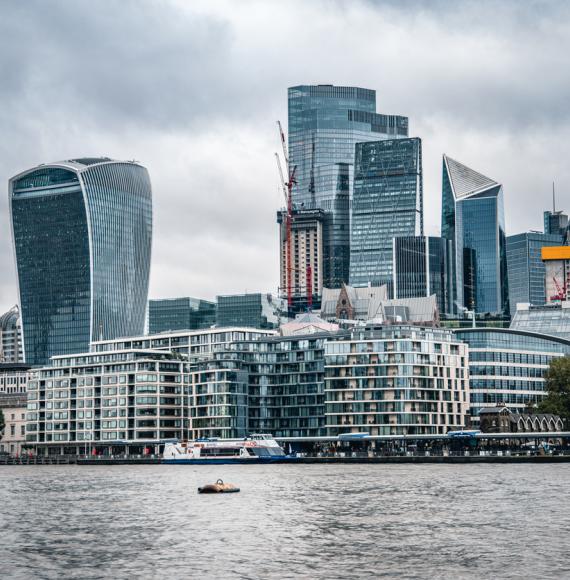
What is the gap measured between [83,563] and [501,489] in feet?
219

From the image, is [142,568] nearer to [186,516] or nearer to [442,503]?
[186,516]

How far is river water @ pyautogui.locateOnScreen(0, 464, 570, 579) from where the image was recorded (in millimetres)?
70812

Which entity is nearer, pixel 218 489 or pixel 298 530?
pixel 298 530

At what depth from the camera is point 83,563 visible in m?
74.0

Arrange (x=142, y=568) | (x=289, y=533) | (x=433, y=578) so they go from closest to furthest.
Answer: (x=433, y=578)
(x=142, y=568)
(x=289, y=533)

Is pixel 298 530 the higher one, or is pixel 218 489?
pixel 218 489

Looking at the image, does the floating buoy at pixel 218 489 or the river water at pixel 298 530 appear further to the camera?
the floating buoy at pixel 218 489

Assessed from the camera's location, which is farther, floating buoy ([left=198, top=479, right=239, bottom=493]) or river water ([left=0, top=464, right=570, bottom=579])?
floating buoy ([left=198, top=479, right=239, bottom=493])

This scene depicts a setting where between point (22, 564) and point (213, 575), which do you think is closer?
point (213, 575)

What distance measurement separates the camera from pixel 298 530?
299 ft

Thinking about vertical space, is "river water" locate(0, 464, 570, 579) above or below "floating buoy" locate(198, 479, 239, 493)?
below

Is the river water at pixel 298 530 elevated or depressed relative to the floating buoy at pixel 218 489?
depressed

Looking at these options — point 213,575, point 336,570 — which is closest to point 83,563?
point 213,575

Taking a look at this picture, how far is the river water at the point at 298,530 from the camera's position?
232ft
